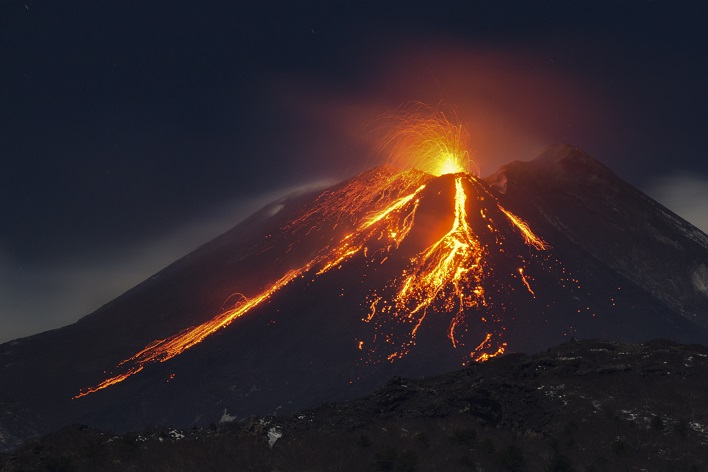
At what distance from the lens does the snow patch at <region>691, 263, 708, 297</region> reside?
17138 centimetres

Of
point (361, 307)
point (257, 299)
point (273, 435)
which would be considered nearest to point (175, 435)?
point (273, 435)

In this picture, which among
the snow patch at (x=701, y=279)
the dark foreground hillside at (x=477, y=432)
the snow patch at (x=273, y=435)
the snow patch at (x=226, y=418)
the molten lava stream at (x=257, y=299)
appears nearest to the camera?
the dark foreground hillside at (x=477, y=432)

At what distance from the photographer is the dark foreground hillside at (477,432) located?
43.8 m

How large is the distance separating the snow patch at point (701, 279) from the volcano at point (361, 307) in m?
0.36

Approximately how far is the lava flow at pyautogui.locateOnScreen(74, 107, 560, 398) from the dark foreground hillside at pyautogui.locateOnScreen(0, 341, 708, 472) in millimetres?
52063

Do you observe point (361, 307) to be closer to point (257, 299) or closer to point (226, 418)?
point (257, 299)

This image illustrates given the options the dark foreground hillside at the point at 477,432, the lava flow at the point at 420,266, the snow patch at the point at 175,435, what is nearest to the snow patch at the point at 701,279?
the lava flow at the point at 420,266

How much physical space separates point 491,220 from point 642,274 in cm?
4510

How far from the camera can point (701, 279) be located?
173625 millimetres

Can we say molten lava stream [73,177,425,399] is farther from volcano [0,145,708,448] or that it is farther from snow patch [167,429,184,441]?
snow patch [167,429,184,441]

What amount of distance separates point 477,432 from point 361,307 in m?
77.3

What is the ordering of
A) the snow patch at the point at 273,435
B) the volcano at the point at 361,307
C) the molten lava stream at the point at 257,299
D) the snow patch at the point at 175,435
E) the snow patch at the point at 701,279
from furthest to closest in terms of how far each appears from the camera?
the snow patch at the point at 701,279 < the molten lava stream at the point at 257,299 < the volcano at the point at 361,307 < the snow patch at the point at 175,435 < the snow patch at the point at 273,435

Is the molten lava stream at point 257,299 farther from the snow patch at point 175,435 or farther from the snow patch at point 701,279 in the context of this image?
the snow patch at point 175,435

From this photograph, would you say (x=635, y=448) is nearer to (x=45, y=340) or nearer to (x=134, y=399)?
(x=134, y=399)
